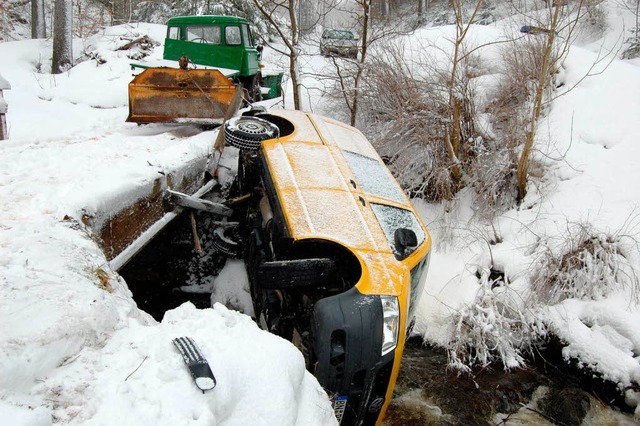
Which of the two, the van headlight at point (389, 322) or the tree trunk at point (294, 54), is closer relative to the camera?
the van headlight at point (389, 322)

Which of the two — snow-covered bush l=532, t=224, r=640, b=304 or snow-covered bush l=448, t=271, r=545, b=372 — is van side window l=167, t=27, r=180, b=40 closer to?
snow-covered bush l=448, t=271, r=545, b=372

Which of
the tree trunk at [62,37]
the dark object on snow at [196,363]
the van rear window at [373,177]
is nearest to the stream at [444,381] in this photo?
the van rear window at [373,177]

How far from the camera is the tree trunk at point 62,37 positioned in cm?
1354

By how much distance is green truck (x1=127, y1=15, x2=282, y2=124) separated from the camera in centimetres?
676

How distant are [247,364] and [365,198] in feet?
6.80

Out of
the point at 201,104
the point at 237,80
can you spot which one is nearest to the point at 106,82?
the point at 237,80

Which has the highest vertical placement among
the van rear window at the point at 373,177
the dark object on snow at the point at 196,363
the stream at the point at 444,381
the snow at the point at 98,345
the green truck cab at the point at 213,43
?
the green truck cab at the point at 213,43

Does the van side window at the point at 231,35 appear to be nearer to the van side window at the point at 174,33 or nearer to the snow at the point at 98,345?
the van side window at the point at 174,33

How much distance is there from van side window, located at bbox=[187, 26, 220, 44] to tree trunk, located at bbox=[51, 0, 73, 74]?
6735mm

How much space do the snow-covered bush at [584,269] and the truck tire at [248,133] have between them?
3.57 m

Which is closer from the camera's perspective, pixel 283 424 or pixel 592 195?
pixel 283 424

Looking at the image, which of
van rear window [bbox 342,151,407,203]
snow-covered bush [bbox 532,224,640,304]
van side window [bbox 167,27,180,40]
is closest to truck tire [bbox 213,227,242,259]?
van rear window [bbox 342,151,407,203]

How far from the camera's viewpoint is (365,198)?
3.66 meters

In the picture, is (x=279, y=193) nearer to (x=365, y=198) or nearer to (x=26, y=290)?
(x=365, y=198)
